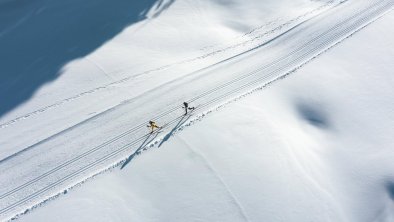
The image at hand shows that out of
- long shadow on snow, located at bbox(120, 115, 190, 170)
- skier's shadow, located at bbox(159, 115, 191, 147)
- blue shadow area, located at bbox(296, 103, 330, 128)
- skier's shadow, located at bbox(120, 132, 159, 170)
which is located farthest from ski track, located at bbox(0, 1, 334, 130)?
blue shadow area, located at bbox(296, 103, 330, 128)

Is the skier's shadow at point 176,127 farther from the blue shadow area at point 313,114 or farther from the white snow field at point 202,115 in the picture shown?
the blue shadow area at point 313,114

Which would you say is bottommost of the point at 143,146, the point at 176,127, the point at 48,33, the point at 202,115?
the point at 143,146

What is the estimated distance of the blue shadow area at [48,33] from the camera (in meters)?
24.0

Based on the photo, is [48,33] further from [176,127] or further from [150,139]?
[176,127]

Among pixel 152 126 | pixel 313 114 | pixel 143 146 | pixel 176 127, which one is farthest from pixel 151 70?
pixel 313 114

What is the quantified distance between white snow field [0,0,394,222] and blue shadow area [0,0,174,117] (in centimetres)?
12

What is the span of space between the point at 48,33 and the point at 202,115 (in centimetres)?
1267

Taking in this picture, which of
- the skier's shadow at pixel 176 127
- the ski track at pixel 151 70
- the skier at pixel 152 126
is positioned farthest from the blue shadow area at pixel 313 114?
the skier at pixel 152 126

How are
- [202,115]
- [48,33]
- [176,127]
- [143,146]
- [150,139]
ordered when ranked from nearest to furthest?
[143,146] → [150,139] → [176,127] → [202,115] → [48,33]

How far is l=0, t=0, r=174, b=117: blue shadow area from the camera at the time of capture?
2405 cm

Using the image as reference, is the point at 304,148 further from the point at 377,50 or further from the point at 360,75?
the point at 377,50

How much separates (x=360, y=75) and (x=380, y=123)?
395 cm

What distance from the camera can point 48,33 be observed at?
27.6 metres

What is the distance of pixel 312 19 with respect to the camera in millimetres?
29172
